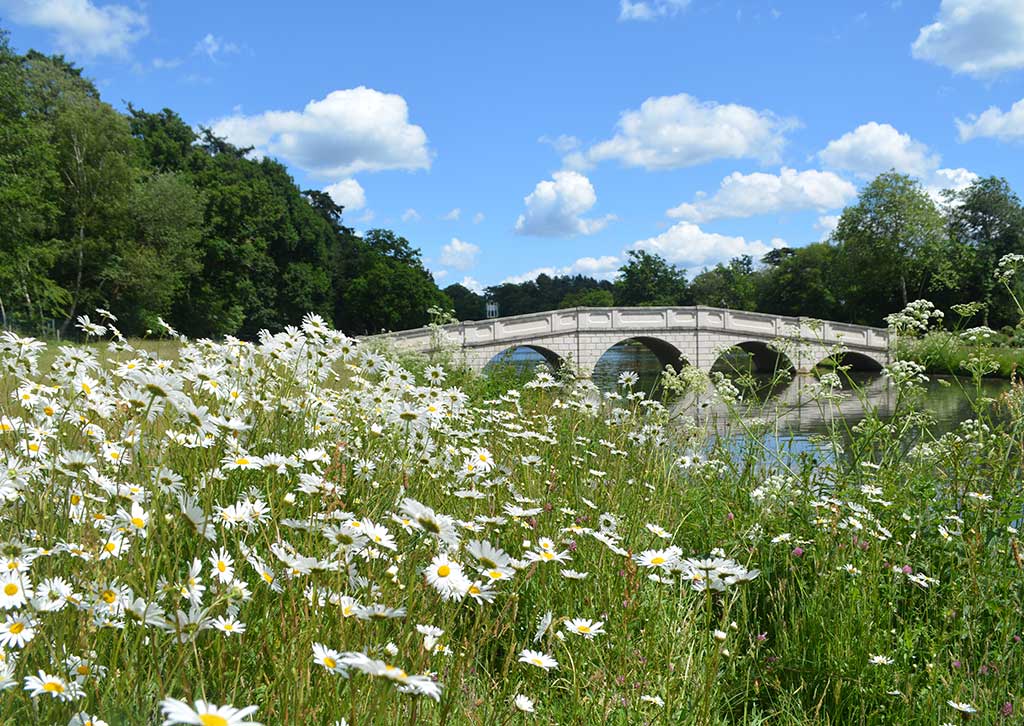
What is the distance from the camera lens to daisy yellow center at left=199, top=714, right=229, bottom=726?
790mm

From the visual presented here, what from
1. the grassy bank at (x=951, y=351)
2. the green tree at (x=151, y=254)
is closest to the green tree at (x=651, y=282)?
→ the green tree at (x=151, y=254)

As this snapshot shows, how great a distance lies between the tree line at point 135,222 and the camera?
21062mm

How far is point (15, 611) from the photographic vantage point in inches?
60.0

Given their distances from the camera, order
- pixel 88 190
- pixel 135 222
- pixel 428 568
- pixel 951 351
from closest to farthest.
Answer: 1. pixel 428 568
2. pixel 951 351
3. pixel 88 190
4. pixel 135 222

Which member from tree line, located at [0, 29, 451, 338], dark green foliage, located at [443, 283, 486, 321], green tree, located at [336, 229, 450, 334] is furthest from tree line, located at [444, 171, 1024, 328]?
dark green foliage, located at [443, 283, 486, 321]

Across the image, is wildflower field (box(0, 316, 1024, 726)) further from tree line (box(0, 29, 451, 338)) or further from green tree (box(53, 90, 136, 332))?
green tree (box(53, 90, 136, 332))

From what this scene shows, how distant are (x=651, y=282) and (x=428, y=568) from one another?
264 ft

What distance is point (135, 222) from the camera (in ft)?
93.4

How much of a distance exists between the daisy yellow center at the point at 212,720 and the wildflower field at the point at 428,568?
1cm

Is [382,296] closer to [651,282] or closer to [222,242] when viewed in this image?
[222,242]

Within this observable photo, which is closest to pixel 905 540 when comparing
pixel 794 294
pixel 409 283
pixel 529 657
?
pixel 529 657

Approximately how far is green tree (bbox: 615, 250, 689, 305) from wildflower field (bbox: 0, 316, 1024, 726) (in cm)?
7607

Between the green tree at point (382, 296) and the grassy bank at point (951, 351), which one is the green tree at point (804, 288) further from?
the grassy bank at point (951, 351)

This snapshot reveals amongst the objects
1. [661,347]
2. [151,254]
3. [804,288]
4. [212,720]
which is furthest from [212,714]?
[804,288]
